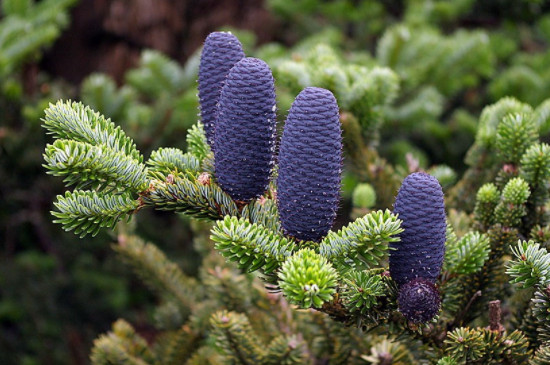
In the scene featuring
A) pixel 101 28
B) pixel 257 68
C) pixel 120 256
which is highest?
pixel 101 28

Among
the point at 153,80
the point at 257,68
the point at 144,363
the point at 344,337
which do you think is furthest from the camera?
the point at 153,80

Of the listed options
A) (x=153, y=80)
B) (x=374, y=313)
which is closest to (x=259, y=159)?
(x=374, y=313)

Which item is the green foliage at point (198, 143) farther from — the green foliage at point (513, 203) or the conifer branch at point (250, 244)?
the green foliage at point (513, 203)

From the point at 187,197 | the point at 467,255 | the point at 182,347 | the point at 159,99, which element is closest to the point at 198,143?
the point at 187,197

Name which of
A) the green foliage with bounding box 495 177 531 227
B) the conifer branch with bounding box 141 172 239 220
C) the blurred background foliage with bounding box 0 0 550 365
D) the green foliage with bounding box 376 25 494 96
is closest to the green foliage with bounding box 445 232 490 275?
the green foliage with bounding box 495 177 531 227

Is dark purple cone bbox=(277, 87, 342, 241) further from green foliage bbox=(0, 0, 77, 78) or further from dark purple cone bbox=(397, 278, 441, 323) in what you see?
green foliage bbox=(0, 0, 77, 78)

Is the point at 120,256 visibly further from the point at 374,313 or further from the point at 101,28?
the point at 101,28

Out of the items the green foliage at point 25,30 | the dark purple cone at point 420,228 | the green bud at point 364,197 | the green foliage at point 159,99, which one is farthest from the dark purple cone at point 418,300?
the green foliage at point 25,30
